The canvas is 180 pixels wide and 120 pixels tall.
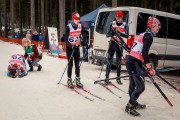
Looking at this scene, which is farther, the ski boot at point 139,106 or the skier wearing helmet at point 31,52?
the skier wearing helmet at point 31,52

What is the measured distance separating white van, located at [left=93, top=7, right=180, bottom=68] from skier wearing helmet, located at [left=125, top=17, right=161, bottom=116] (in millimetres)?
4066

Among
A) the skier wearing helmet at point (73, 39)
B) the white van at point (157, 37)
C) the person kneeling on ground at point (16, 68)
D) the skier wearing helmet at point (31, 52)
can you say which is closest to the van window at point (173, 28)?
the white van at point (157, 37)

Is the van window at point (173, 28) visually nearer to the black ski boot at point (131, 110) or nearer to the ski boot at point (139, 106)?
the ski boot at point (139, 106)

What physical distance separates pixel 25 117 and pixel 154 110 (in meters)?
2.68

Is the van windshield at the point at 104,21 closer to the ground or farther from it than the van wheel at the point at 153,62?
farther from it

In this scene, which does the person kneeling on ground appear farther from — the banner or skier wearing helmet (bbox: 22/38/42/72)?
the banner

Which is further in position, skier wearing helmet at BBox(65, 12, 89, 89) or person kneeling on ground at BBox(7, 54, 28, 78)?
person kneeling on ground at BBox(7, 54, 28, 78)

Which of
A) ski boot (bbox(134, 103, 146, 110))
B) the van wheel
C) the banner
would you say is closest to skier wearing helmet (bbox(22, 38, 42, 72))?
the van wheel

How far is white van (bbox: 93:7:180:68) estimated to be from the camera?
9568mm

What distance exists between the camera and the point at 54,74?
928 cm

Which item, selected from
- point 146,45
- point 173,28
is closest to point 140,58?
point 146,45

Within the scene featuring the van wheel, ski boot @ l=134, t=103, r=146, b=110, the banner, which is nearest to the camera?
ski boot @ l=134, t=103, r=146, b=110

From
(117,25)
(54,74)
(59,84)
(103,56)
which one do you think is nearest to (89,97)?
(59,84)

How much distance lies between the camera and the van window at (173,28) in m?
10.3
